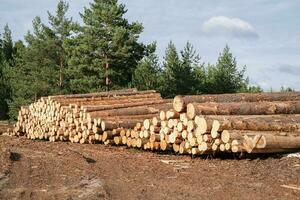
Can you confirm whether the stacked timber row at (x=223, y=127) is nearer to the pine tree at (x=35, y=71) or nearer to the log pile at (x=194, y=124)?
the log pile at (x=194, y=124)

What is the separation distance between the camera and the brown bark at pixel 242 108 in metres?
10.7

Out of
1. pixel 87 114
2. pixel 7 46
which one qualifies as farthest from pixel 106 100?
pixel 7 46

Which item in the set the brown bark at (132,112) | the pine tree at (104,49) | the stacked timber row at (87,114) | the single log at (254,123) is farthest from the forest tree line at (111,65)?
the single log at (254,123)

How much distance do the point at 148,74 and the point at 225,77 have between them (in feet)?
21.2

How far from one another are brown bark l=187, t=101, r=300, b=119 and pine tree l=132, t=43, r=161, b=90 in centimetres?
1755

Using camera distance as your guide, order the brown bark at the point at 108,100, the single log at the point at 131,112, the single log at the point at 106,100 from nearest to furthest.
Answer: the single log at the point at 131,112 < the single log at the point at 106,100 < the brown bark at the point at 108,100

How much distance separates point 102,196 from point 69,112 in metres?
9.35

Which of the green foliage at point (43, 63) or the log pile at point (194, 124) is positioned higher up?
the green foliage at point (43, 63)

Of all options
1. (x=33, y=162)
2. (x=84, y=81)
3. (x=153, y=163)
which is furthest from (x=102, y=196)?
(x=84, y=81)

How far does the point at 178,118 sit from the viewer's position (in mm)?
11172

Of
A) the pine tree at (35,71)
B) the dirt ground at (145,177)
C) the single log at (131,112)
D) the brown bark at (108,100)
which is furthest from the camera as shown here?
→ the pine tree at (35,71)

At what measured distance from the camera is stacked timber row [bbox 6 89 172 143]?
14.5 meters

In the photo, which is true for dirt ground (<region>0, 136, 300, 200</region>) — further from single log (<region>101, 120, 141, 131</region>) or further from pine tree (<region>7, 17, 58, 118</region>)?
pine tree (<region>7, 17, 58, 118</region>)

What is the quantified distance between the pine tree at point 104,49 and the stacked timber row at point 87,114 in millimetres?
8559
